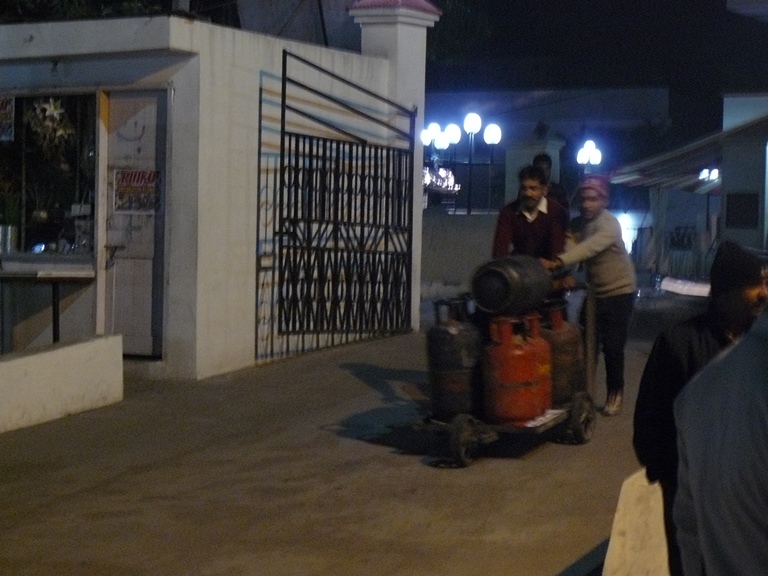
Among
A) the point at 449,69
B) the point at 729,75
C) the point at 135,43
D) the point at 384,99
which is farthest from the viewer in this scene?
the point at 449,69

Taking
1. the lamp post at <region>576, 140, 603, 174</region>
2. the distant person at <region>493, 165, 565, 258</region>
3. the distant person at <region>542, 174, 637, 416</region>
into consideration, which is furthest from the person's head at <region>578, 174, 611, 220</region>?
the lamp post at <region>576, 140, 603, 174</region>

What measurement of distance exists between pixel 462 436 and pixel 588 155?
19.9m

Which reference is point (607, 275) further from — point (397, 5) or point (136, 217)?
point (397, 5)

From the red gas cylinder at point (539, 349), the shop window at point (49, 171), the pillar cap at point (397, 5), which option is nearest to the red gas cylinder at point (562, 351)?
the red gas cylinder at point (539, 349)

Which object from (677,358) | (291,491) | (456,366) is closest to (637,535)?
(677,358)

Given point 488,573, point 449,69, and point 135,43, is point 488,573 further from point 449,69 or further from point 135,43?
point 449,69

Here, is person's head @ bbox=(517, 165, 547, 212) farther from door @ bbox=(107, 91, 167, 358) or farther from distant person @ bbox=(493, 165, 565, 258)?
door @ bbox=(107, 91, 167, 358)

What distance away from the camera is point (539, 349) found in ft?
24.4

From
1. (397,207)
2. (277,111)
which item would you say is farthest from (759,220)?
(277,111)

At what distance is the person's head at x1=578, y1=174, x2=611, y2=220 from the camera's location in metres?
8.68

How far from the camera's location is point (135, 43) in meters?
10.2

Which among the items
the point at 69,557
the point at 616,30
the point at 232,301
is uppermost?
the point at 616,30

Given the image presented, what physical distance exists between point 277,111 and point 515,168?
936 cm

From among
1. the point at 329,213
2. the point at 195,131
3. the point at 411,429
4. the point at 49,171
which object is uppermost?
the point at 195,131
